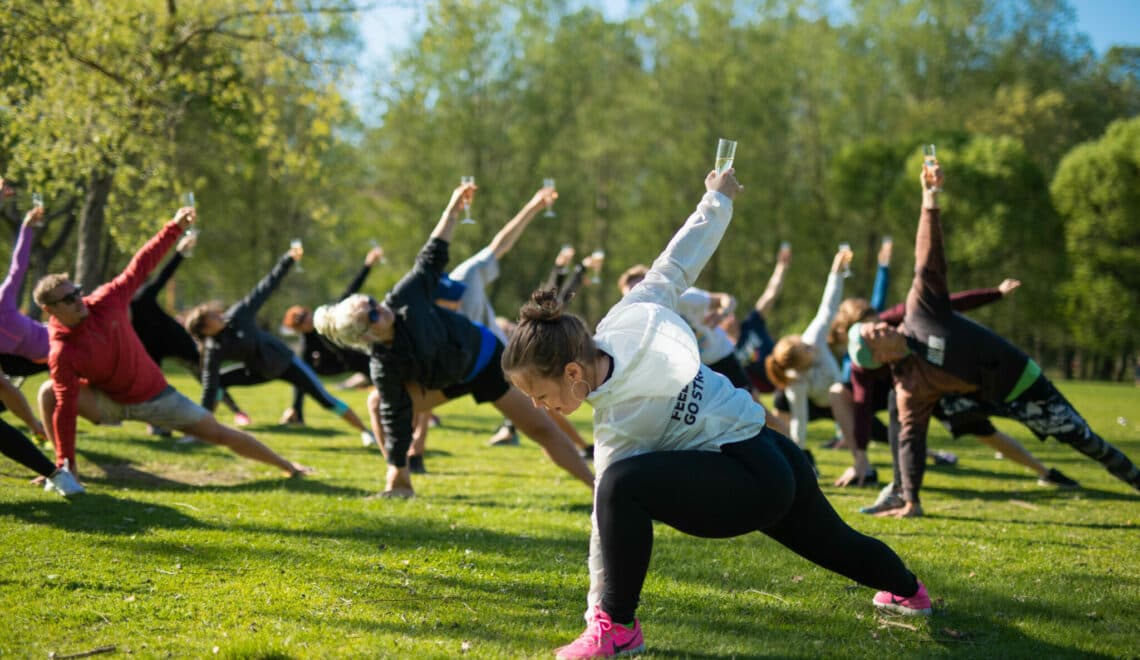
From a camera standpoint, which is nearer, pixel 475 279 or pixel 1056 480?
pixel 1056 480

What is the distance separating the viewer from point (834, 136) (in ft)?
→ 140

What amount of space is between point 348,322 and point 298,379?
5769mm

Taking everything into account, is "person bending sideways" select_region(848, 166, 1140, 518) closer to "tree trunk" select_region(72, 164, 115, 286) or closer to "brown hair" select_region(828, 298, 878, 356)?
"brown hair" select_region(828, 298, 878, 356)

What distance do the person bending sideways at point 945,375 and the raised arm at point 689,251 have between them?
3289 mm

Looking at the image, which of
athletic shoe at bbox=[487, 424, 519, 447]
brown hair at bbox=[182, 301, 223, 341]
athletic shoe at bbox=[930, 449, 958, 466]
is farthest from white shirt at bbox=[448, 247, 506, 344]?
athletic shoe at bbox=[930, 449, 958, 466]

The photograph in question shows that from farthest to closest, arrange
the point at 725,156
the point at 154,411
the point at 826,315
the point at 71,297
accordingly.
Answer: the point at 826,315, the point at 154,411, the point at 71,297, the point at 725,156

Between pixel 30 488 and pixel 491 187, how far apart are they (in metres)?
34.9

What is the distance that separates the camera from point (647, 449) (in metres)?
3.85

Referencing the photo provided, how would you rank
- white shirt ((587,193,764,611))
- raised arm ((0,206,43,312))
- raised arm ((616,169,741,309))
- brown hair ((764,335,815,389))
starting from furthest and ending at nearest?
brown hair ((764,335,815,389)) → raised arm ((0,206,43,312)) → raised arm ((616,169,741,309)) → white shirt ((587,193,764,611))

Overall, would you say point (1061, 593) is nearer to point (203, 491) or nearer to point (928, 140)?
point (203, 491)

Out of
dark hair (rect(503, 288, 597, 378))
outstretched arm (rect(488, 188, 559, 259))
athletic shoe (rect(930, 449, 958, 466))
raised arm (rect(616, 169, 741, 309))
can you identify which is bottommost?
athletic shoe (rect(930, 449, 958, 466))

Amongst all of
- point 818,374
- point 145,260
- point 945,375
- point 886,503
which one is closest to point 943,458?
point 818,374

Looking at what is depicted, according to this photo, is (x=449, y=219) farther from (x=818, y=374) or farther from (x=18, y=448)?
(x=818, y=374)

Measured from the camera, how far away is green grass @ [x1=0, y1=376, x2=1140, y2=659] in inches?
163
